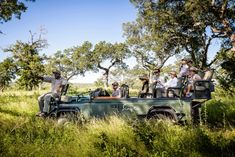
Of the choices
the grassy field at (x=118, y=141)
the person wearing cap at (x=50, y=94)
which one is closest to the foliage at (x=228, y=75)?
the person wearing cap at (x=50, y=94)

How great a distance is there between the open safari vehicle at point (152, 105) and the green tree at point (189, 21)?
439 inches

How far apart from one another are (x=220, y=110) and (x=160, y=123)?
21.6 feet

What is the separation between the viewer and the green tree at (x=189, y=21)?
21.3m

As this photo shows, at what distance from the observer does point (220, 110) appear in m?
14.3

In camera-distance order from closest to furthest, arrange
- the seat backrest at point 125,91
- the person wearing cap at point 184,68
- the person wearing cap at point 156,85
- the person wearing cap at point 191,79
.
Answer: the person wearing cap at point 191,79 < the seat backrest at point 125,91 < the person wearing cap at point 156,85 < the person wearing cap at point 184,68

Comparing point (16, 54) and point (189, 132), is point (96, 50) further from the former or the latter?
point (189, 132)

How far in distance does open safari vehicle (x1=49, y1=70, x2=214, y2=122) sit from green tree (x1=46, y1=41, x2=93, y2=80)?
67987mm

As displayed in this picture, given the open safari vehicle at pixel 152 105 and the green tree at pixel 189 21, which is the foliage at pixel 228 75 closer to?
→ the green tree at pixel 189 21

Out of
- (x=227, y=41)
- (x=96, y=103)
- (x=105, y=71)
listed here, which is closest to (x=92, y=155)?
(x=96, y=103)

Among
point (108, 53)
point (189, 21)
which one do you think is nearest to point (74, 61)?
point (108, 53)

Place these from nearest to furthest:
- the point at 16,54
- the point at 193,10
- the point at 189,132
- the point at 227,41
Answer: the point at 189,132 → the point at 193,10 → the point at 227,41 → the point at 16,54

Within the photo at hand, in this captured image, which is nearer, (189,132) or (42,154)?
(42,154)

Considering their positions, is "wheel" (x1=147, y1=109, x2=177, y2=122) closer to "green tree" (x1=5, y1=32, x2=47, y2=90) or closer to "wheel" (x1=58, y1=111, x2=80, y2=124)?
"wheel" (x1=58, y1=111, x2=80, y2=124)

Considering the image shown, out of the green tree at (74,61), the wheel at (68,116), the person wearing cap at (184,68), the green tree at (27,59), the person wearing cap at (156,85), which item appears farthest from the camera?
the green tree at (74,61)
